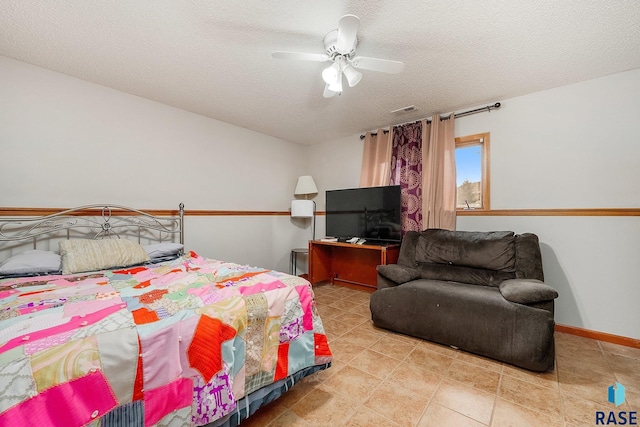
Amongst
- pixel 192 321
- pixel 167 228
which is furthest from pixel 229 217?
pixel 192 321

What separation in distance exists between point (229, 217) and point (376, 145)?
7.56 ft

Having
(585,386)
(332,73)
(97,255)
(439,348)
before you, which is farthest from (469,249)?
(97,255)

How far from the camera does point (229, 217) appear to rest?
368 cm

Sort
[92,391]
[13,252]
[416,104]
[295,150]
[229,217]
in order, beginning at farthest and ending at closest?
[295,150] < [229,217] < [416,104] < [13,252] < [92,391]

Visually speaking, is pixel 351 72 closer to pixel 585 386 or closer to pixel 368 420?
pixel 368 420

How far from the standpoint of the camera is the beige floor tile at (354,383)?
1.68 m

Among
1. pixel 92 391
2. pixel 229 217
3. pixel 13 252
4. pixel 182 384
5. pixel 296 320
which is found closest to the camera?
pixel 92 391

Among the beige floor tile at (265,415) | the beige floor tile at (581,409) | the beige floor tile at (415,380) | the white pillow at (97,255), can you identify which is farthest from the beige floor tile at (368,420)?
the white pillow at (97,255)

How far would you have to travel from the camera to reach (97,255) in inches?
84.7

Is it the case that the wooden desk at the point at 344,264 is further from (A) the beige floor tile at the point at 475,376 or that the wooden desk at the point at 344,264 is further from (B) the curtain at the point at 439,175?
(A) the beige floor tile at the point at 475,376

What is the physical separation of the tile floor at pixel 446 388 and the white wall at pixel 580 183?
39cm

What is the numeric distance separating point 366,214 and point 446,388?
2284 mm

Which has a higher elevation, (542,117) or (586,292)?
(542,117)

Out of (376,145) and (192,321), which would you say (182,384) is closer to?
(192,321)
